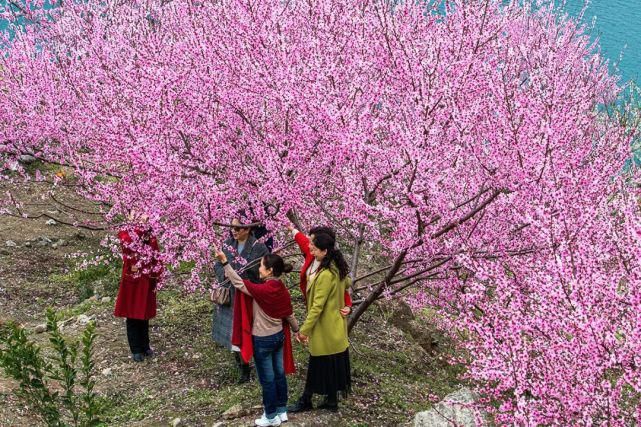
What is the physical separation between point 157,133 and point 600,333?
479 centimetres

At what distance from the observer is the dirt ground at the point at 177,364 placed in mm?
5859

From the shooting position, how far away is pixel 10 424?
18.3ft

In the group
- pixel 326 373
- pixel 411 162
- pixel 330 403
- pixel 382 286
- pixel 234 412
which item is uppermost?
pixel 411 162

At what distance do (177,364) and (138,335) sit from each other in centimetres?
59

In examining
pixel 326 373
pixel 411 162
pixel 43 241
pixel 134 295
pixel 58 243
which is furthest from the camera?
pixel 58 243

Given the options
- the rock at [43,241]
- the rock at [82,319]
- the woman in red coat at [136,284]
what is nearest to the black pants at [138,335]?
the woman in red coat at [136,284]

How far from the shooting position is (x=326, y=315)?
203 inches

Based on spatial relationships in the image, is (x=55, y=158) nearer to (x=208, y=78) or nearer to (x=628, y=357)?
(x=208, y=78)

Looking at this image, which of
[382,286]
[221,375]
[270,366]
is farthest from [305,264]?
[221,375]

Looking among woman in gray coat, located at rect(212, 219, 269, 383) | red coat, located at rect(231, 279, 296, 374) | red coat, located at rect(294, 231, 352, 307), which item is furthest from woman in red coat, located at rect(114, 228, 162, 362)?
red coat, located at rect(294, 231, 352, 307)

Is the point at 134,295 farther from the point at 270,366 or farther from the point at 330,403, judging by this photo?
the point at 330,403

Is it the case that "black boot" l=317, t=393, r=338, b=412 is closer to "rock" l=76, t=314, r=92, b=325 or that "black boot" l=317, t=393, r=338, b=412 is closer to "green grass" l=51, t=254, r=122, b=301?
"rock" l=76, t=314, r=92, b=325

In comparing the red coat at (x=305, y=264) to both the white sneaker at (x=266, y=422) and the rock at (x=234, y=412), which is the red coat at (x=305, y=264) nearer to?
the white sneaker at (x=266, y=422)

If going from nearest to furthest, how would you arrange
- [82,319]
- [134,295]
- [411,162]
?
[411,162]
[134,295]
[82,319]
